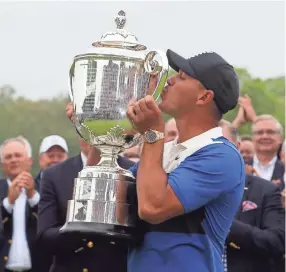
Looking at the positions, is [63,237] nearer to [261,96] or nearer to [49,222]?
[49,222]

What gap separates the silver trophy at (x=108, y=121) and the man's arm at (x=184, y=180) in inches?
6.7

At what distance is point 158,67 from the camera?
3.58m

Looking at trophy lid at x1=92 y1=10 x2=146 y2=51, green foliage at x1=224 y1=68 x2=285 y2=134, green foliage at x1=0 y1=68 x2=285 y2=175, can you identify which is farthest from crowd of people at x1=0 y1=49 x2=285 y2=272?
green foliage at x1=224 y1=68 x2=285 y2=134

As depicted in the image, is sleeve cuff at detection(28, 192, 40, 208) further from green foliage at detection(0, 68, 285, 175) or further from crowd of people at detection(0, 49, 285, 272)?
green foliage at detection(0, 68, 285, 175)

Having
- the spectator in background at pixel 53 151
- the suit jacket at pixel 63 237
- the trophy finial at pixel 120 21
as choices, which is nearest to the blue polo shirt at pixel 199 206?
the trophy finial at pixel 120 21

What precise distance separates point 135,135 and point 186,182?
1.22ft

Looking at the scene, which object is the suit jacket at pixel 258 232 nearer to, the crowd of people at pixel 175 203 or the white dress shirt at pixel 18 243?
the crowd of people at pixel 175 203

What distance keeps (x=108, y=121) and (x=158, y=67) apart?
0.30 meters

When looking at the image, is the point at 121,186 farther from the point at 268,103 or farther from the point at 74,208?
the point at 268,103

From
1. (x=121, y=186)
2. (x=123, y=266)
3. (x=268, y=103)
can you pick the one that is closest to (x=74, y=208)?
(x=121, y=186)

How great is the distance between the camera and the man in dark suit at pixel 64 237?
522 cm

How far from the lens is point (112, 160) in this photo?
3.76 m

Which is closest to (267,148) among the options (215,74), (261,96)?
(215,74)

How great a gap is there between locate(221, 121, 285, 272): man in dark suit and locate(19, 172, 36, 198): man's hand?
160 cm
